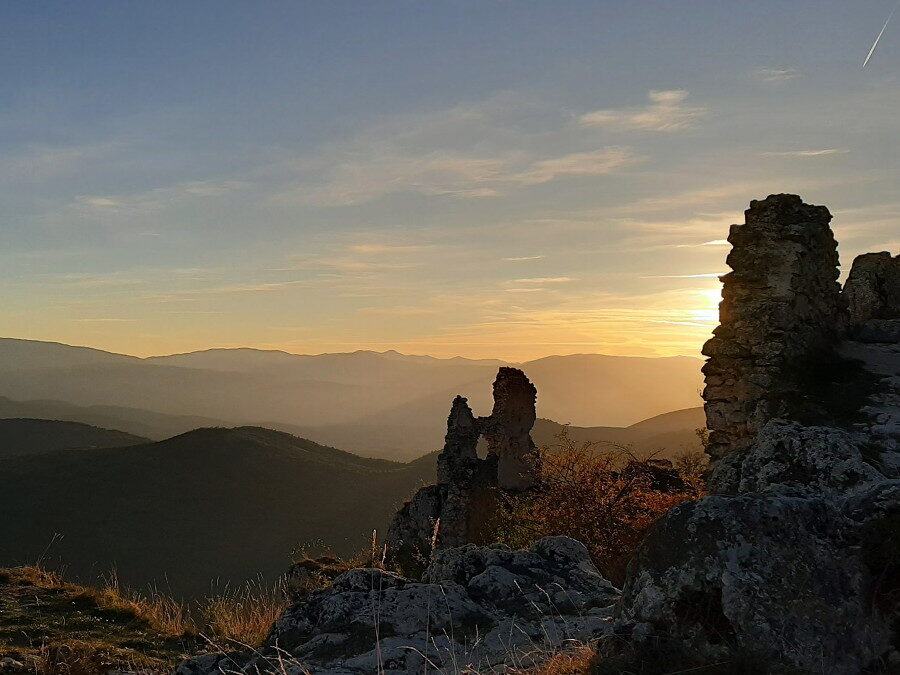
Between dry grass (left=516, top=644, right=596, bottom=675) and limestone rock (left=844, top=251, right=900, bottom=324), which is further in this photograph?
limestone rock (left=844, top=251, right=900, bottom=324)

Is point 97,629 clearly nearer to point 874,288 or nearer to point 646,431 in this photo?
point 874,288

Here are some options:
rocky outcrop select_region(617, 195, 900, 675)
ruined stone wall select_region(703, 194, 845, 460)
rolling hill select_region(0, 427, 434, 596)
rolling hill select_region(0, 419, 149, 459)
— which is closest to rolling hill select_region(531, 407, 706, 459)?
rolling hill select_region(0, 427, 434, 596)

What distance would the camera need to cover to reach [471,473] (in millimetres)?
20453

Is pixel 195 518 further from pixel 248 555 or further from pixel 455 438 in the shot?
pixel 455 438

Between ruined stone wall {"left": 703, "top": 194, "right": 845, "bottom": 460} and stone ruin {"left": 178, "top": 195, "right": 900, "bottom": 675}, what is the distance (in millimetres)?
30

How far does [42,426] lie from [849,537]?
104 metres

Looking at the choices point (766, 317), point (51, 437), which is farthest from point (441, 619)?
point (51, 437)

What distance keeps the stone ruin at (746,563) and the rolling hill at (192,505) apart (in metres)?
29.3

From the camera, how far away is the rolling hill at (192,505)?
38781 mm

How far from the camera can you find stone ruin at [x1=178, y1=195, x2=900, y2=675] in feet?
11.1

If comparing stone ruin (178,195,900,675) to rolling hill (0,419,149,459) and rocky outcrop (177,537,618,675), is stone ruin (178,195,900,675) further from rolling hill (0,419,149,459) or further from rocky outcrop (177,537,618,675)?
rolling hill (0,419,149,459)

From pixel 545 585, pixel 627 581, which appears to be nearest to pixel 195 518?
pixel 545 585

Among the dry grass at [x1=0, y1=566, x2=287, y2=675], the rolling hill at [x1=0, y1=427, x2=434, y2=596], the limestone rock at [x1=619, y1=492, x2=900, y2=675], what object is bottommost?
the rolling hill at [x1=0, y1=427, x2=434, y2=596]

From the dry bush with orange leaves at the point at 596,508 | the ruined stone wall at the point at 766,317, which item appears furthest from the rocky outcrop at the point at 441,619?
the ruined stone wall at the point at 766,317
